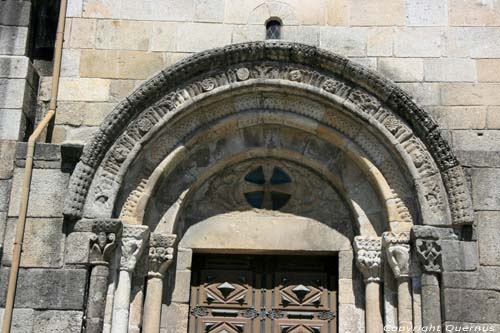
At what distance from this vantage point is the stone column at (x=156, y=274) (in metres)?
8.17

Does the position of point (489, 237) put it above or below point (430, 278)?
above

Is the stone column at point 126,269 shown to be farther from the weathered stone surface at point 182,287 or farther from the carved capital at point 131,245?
the weathered stone surface at point 182,287

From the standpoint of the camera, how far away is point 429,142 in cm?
827

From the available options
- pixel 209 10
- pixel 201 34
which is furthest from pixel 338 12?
pixel 201 34

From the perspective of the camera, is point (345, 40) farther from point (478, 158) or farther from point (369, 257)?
point (369, 257)

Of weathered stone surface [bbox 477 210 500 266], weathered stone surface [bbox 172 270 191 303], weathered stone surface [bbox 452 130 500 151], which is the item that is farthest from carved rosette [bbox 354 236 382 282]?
weathered stone surface [bbox 172 270 191 303]

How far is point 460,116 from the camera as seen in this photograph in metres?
8.48

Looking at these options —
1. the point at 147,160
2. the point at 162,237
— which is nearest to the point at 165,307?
the point at 162,237

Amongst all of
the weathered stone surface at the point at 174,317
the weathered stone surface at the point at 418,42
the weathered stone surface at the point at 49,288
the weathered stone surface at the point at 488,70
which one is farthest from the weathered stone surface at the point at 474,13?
the weathered stone surface at the point at 49,288

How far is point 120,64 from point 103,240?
6.68 ft

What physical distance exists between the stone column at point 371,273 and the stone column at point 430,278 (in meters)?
0.53

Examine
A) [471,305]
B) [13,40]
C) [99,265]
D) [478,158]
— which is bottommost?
[471,305]

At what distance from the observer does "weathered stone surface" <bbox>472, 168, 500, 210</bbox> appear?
8.08m

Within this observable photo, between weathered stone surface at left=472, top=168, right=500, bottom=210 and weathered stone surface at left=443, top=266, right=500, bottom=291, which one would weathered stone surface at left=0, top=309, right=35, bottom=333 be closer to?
weathered stone surface at left=443, top=266, right=500, bottom=291
